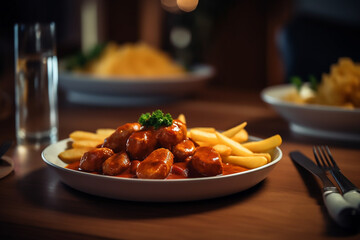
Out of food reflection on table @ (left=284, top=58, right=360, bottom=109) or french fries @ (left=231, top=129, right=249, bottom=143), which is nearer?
french fries @ (left=231, top=129, right=249, bottom=143)

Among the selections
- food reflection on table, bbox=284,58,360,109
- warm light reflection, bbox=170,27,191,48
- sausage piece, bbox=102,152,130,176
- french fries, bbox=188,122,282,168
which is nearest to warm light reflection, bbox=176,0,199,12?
warm light reflection, bbox=170,27,191,48

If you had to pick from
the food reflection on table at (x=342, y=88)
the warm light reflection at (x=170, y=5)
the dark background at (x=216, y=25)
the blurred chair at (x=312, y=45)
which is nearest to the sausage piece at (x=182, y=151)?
the food reflection on table at (x=342, y=88)

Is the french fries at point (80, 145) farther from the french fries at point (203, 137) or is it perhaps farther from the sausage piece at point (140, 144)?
the french fries at point (203, 137)

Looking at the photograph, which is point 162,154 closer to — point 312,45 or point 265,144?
point 265,144

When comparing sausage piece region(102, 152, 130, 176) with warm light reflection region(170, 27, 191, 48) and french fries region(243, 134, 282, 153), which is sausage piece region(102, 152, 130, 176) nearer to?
french fries region(243, 134, 282, 153)

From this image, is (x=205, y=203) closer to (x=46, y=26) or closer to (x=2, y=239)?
(x=2, y=239)

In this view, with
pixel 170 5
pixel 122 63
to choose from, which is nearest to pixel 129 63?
pixel 122 63
